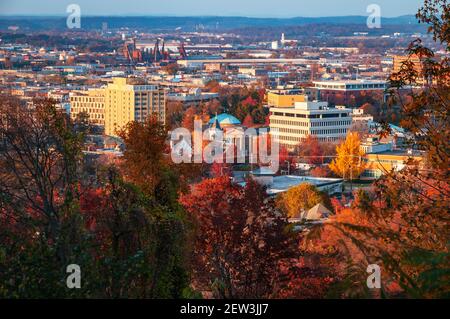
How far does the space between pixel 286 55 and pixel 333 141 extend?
238ft

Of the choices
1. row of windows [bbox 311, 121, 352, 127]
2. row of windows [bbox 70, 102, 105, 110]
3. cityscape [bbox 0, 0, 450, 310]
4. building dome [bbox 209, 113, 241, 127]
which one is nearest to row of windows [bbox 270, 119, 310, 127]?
row of windows [bbox 311, 121, 352, 127]

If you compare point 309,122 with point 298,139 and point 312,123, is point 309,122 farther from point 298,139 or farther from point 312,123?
point 298,139

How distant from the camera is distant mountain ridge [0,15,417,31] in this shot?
444 ft

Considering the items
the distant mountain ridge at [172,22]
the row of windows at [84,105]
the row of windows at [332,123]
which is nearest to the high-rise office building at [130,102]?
the row of windows at [84,105]

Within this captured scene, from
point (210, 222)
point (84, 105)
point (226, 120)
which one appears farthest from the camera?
point (84, 105)

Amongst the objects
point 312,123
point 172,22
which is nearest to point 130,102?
point 312,123

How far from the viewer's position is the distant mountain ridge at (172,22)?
444ft

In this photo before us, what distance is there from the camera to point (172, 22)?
172 meters

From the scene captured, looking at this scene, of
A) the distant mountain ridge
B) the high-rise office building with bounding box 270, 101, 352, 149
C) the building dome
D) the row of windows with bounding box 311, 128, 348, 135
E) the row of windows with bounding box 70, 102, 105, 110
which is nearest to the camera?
the high-rise office building with bounding box 270, 101, 352, 149

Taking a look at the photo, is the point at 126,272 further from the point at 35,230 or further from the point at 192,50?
the point at 192,50

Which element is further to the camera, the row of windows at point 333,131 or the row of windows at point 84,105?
the row of windows at point 84,105

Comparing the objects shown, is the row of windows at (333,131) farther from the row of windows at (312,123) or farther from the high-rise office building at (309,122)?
the row of windows at (312,123)

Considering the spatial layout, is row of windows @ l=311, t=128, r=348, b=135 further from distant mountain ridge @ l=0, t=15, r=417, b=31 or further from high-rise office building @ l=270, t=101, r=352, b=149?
distant mountain ridge @ l=0, t=15, r=417, b=31

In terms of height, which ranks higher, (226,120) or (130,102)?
(130,102)
